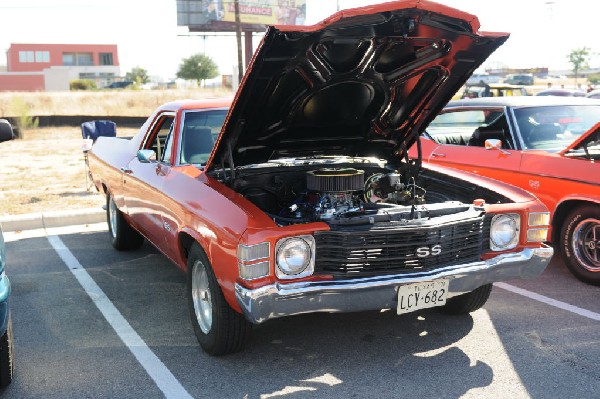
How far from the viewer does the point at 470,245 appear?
155 inches

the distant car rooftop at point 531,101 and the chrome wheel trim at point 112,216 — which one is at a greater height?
the distant car rooftop at point 531,101

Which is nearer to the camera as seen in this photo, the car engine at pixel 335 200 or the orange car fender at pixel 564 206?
the car engine at pixel 335 200

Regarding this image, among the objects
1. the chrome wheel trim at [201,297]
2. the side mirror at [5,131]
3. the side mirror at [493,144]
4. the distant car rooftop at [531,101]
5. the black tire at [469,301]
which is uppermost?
the distant car rooftop at [531,101]

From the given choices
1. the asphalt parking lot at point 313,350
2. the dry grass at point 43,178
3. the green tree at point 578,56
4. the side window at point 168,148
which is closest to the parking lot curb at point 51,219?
the dry grass at point 43,178

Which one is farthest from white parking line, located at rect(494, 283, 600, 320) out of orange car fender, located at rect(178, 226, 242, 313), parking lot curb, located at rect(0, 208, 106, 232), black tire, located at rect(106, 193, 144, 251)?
parking lot curb, located at rect(0, 208, 106, 232)

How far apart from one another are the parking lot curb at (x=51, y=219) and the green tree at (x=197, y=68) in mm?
81128

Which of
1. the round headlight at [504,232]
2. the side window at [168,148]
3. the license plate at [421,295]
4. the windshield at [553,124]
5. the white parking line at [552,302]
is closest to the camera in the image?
the license plate at [421,295]

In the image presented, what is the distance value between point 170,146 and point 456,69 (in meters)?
2.27

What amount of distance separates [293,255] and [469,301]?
5.41ft

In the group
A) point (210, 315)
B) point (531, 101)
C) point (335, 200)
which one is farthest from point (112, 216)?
point (531, 101)

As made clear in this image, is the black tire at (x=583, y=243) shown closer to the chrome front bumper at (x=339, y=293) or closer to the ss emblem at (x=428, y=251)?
the chrome front bumper at (x=339, y=293)

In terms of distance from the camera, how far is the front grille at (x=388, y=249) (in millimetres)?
3613

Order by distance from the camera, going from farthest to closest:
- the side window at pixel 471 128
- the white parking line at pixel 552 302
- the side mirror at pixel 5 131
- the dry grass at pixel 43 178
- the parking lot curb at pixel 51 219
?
the dry grass at pixel 43 178 → the parking lot curb at pixel 51 219 → the side window at pixel 471 128 → the white parking line at pixel 552 302 → the side mirror at pixel 5 131

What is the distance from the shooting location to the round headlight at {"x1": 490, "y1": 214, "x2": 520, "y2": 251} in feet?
13.5
